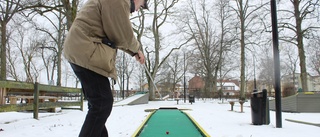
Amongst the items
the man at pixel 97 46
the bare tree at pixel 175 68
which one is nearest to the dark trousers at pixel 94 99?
the man at pixel 97 46

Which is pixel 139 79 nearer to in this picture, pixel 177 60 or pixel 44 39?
pixel 177 60

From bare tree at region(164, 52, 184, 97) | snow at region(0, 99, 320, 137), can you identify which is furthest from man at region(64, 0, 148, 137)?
bare tree at region(164, 52, 184, 97)

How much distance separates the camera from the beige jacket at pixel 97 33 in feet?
5.15

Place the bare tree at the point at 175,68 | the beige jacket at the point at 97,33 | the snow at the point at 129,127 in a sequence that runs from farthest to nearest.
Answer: the bare tree at the point at 175,68 → the snow at the point at 129,127 → the beige jacket at the point at 97,33

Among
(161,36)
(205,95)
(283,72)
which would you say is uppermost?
(161,36)

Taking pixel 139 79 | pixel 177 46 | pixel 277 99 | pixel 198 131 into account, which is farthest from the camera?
pixel 139 79

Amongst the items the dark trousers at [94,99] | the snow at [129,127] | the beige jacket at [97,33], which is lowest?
the snow at [129,127]

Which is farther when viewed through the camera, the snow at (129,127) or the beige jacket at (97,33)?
the snow at (129,127)

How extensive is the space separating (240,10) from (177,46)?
267 inches

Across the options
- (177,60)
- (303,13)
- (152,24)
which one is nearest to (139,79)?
(177,60)

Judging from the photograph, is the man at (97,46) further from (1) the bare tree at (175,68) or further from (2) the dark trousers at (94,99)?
(1) the bare tree at (175,68)

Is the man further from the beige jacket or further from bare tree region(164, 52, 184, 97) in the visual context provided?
bare tree region(164, 52, 184, 97)

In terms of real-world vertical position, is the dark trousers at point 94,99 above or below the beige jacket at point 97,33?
below

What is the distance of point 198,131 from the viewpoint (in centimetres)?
341
